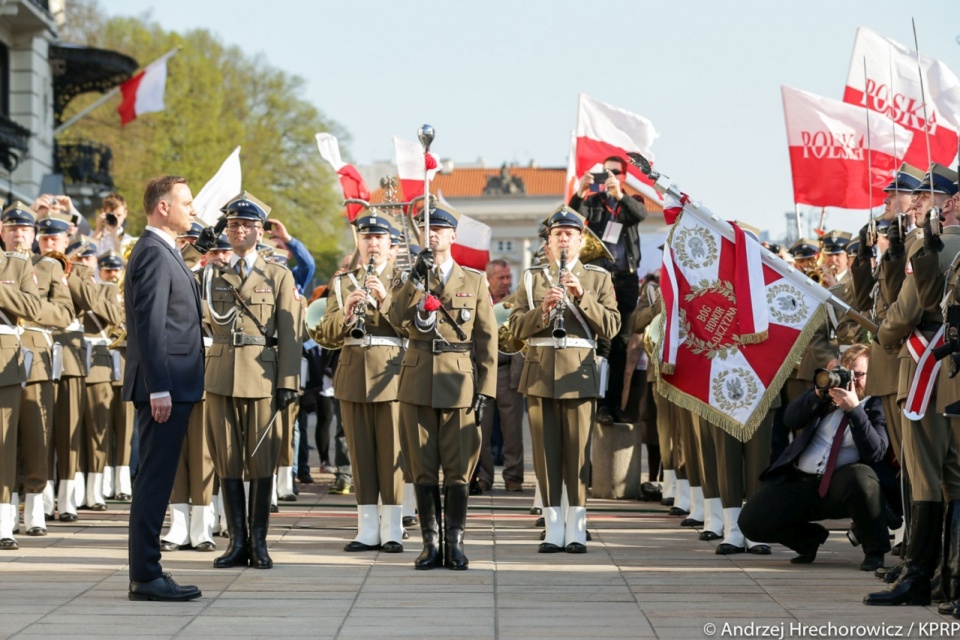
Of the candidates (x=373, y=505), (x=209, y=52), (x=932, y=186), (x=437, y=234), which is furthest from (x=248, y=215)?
(x=209, y=52)

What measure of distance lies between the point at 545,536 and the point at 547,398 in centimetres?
95

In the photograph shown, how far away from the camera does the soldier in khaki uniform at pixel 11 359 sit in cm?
1046

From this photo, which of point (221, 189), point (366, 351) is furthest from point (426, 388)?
point (221, 189)

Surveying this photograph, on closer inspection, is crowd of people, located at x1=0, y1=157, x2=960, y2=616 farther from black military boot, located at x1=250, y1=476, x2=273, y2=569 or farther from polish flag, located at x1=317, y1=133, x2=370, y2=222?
polish flag, located at x1=317, y1=133, x2=370, y2=222

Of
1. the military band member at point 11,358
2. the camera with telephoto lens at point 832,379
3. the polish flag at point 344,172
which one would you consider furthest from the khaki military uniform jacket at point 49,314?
the camera with telephoto lens at point 832,379

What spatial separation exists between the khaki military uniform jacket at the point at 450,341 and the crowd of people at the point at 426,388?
2cm

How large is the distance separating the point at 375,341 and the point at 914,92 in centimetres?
548

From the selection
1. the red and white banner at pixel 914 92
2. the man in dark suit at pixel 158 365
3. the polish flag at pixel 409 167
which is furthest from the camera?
the red and white banner at pixel 914 92

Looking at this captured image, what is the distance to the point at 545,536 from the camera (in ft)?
34.3

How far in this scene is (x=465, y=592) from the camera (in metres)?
8.49

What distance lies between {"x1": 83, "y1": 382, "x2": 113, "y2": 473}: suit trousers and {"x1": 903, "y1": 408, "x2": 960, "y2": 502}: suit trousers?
24.6 ft

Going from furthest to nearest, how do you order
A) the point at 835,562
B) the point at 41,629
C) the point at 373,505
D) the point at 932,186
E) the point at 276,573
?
1. the point at 373,505
2. the point at 835,562
3. the point at 276,573
4. the point at 932,186
5. the point at 41,629

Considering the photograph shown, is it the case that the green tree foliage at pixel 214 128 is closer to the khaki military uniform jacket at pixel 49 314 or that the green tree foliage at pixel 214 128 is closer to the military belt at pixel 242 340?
the khaki military uniform jacket at pixel 49 314

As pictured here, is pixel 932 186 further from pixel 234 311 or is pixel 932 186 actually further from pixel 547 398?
pixel 234 311
